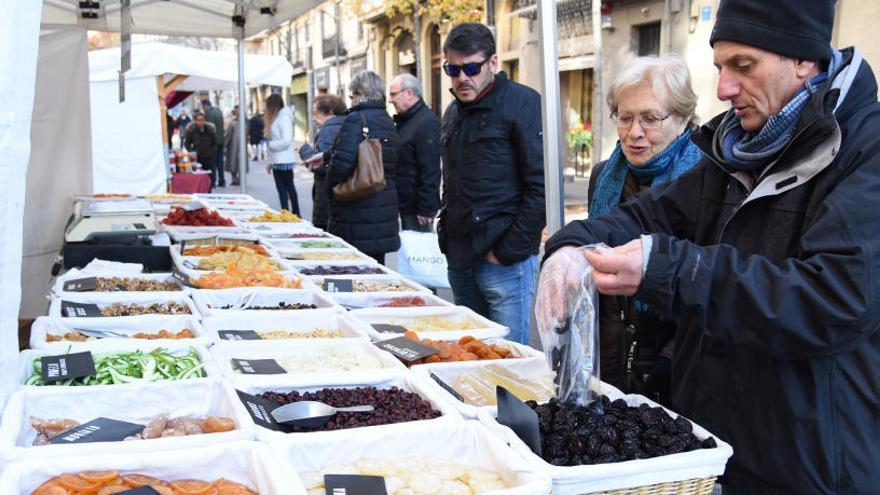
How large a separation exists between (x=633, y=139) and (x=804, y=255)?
3.57 ft

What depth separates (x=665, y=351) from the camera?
2.29 metres

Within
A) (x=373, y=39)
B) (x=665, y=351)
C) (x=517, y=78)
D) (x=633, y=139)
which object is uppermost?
(x=373, y=39)

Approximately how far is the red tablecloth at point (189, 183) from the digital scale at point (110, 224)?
726 cm

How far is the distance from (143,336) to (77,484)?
1.33 metres

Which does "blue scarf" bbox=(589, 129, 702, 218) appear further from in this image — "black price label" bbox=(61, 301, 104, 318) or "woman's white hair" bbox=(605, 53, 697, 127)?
"black price label" bbox=(61, 301, 104, 318)

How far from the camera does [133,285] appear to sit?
11.8ft

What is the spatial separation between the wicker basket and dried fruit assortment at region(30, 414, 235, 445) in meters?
0.99

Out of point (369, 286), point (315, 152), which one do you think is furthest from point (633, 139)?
point (315, 152)

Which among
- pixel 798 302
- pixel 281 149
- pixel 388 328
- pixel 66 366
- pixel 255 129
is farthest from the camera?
pixel 255 129


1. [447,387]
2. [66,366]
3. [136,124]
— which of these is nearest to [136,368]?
[66,366]

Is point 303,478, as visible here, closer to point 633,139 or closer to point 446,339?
point 446,339

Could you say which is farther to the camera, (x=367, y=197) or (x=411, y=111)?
(x=411, y=111)

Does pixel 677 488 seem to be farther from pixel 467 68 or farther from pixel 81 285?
pixel 81 285

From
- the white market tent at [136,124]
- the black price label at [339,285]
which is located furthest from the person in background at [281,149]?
the black price label at [339,285]
